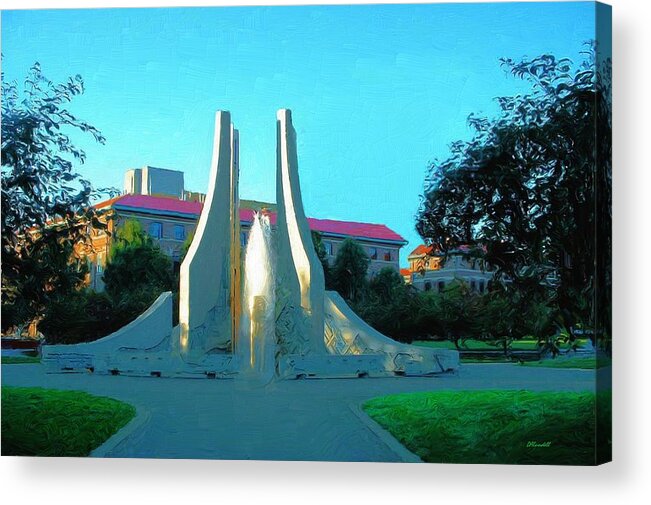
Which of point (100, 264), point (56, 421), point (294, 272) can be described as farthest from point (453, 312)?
point (56, 421)

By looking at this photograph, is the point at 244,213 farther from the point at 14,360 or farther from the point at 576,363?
the point at 576,363

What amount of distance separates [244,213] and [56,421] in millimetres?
2653

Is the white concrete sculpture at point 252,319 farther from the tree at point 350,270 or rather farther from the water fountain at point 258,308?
the tree at point 350,270

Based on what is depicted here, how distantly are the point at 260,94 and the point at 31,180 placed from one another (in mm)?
2352

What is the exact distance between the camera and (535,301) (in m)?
9.06

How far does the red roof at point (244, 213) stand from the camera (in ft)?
30.3

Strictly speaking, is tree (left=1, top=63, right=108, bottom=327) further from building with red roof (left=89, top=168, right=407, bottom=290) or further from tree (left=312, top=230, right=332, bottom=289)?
tree (left=312, top=230, right=332, bottom=289)

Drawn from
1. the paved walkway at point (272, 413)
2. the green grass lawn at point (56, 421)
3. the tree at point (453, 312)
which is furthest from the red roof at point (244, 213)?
the green grass lawn at point (56, 421)

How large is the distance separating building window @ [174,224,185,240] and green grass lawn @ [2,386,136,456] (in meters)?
1.71

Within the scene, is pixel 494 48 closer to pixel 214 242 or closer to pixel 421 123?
pixel 421 123

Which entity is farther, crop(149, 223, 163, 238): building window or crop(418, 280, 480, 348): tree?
crop(149, 223, 163, 238): building window

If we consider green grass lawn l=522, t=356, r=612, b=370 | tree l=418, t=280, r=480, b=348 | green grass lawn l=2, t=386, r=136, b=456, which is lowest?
Result: green grass lawn l=2, t=386, r=136, b=456

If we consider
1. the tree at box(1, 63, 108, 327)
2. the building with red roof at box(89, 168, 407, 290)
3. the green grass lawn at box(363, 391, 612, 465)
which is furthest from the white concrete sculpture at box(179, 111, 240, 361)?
the green grass lawn at box(363, 391, 612, 465)

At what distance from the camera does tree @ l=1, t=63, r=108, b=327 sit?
9.48 m
